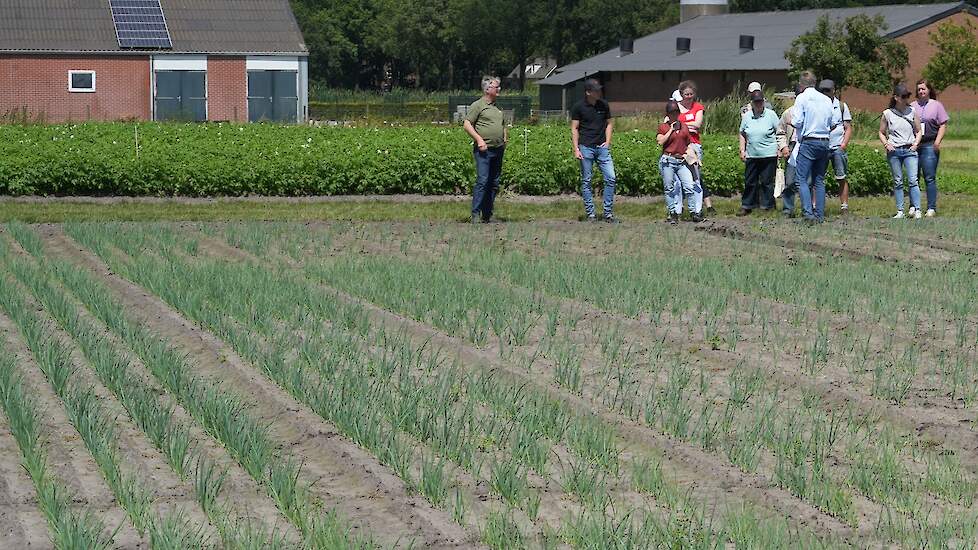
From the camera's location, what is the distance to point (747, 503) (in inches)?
245

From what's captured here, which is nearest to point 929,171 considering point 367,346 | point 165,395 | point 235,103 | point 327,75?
point 367,346

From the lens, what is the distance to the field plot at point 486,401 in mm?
5984

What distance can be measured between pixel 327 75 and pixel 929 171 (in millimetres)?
91618

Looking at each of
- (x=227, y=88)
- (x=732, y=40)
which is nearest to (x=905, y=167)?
(x=227, y=88)

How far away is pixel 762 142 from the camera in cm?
1820

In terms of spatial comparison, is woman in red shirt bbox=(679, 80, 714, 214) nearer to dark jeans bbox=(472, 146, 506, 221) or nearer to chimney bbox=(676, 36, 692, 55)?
dark jeans bbox=(472, 146, 506, 221)

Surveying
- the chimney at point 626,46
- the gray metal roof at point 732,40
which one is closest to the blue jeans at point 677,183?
the gray metal roof at point 732,40

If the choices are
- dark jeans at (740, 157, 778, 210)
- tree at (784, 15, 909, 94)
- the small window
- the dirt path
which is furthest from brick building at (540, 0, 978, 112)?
the dirt path

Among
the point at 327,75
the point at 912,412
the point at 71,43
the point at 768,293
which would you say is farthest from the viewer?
the point at 327,75

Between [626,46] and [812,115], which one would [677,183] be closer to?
[812,115]

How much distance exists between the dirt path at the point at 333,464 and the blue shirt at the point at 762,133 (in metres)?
9.64

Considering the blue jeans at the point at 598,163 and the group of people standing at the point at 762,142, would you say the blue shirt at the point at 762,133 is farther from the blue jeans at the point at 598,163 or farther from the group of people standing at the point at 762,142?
the blue jeans at the point at 598,163

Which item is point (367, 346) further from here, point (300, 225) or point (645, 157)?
point (645, 157)

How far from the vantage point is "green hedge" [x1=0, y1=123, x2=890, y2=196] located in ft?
67.9
